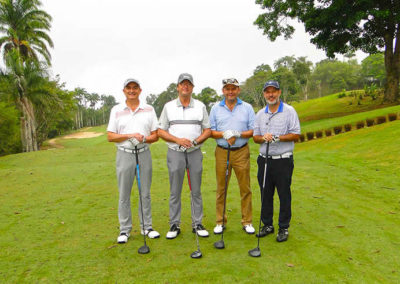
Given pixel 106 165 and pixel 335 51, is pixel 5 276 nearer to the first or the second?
pixel 106 165

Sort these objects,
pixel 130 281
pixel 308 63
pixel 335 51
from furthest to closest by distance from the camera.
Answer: pixel 308 63, pixel 335 51, pixel 130 281

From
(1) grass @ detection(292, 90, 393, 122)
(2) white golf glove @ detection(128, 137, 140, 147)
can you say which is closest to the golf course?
(2) white golf glove @ detection(128, 137, 140, 147)

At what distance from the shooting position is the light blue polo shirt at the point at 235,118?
428 cm

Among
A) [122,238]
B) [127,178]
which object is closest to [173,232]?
[122,238]

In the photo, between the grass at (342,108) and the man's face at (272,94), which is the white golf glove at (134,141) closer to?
the man's face at (272,94)

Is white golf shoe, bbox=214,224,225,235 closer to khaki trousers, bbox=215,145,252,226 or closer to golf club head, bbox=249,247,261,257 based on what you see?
khaki trousers, bbox=215,145,252,226

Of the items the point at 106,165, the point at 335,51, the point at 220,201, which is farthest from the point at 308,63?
the point at 220,201

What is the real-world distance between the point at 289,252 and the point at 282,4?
2055 cm

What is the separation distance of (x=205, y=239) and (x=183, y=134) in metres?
1.58

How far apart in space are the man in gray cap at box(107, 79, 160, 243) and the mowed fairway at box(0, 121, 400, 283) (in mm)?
601

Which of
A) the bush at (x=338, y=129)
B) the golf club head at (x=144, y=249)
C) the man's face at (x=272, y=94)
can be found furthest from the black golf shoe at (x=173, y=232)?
the bush at (x=338, y=129)

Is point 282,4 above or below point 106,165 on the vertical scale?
above

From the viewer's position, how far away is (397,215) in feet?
16.4

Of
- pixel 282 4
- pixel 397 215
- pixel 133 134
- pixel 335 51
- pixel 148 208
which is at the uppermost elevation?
pixel 282 4
